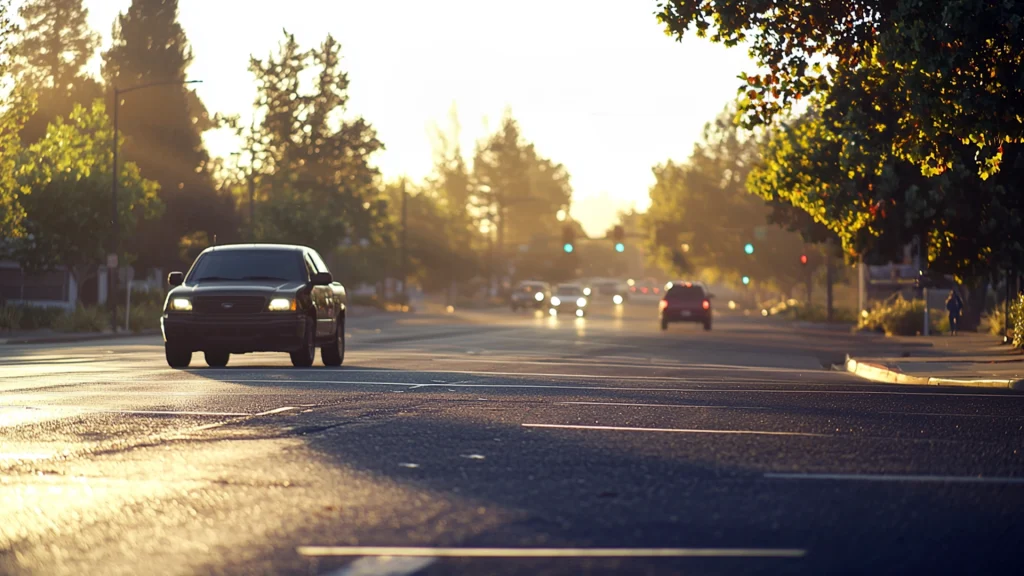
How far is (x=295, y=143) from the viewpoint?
301ft

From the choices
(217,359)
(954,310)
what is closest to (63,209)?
→ (954,310)

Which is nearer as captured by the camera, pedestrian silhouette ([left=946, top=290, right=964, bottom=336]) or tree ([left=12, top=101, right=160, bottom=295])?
pedestrian silhouette ([left=946, top=290, right=964, bottom=336])

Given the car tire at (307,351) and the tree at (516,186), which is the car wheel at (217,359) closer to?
the car tire at (307,351)

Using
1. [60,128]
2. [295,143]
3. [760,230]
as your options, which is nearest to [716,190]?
[760,230]

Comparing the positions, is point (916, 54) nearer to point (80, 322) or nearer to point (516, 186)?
point (80, 322)

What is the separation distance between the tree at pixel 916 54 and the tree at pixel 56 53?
75966 millimetres

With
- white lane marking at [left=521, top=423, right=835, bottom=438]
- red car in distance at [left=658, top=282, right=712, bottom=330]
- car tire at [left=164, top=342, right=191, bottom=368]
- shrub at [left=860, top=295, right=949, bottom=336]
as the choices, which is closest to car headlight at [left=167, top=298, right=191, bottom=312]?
car tire at [left=164, top=342, right=191, bottom=368]

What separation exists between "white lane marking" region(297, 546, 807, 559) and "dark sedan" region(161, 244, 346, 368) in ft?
44.5

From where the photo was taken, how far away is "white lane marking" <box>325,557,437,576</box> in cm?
604

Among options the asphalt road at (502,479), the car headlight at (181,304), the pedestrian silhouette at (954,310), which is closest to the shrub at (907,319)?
the pedestrian silhouette at (954,310)

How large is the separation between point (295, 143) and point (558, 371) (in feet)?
239

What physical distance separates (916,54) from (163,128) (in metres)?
63.2

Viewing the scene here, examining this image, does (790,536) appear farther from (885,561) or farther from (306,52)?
(306,52)

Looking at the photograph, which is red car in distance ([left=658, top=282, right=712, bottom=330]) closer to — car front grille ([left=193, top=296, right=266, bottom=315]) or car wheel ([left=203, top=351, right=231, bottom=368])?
car wheel ([left=203, top=351, right=231, bottom=368])
